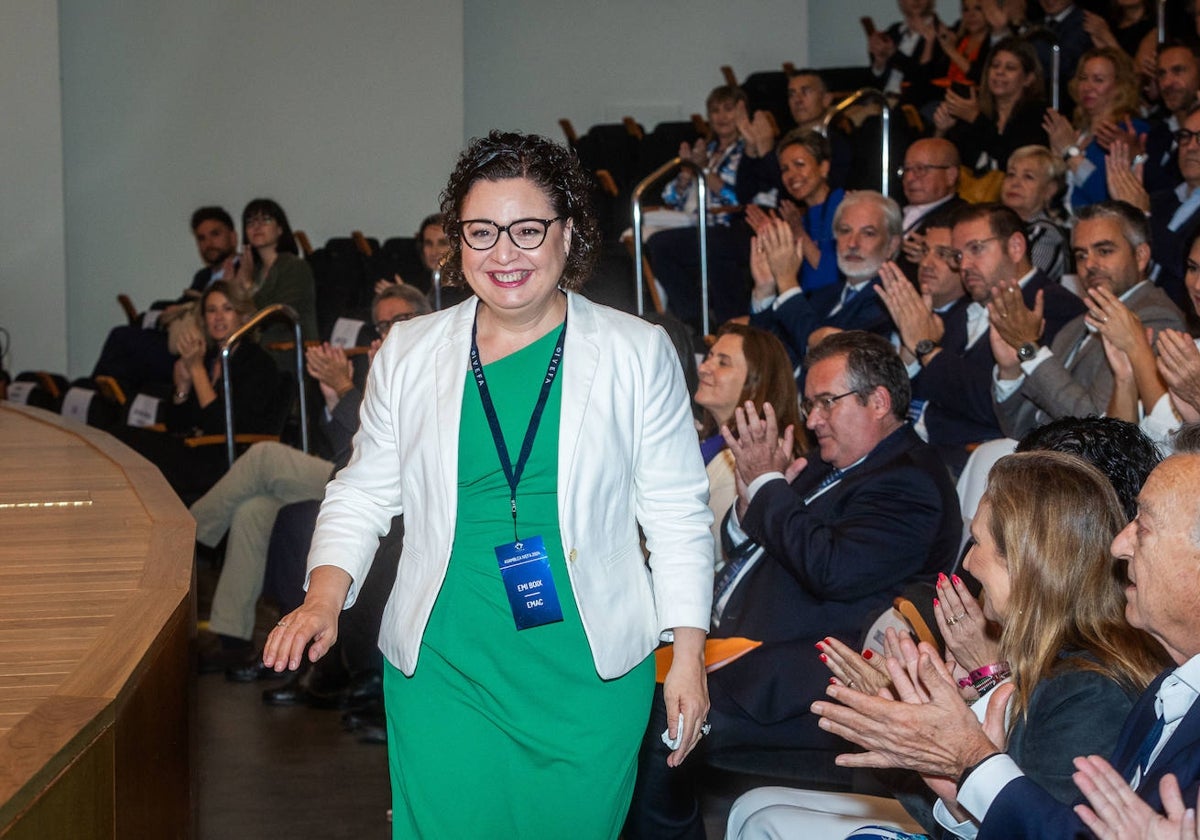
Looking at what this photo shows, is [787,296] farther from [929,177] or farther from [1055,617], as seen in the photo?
[1055,617]

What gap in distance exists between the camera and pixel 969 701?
2.12 meters

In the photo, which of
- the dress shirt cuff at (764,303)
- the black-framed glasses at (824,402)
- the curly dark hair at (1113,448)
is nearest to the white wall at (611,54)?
the dress shirt cuff at (764,303)

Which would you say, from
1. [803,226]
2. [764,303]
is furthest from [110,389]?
[764,303]

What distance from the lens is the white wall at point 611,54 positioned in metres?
9.97

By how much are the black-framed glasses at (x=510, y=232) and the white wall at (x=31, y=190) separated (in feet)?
24.5

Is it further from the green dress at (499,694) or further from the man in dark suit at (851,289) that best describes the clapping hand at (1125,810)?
the man in dark suit at (851,289)

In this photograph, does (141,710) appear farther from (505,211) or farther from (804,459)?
(804,459)

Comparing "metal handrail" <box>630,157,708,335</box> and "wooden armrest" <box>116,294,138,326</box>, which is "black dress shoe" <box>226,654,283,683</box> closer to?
"metal handrail" <box>630,157,708,335</box>

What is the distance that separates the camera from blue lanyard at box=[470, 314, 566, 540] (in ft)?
6.48

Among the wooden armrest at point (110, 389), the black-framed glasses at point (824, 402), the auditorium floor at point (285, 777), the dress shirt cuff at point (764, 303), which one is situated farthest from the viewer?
the wooden armrest at point (110, 389)

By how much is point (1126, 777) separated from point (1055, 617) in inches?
11.6

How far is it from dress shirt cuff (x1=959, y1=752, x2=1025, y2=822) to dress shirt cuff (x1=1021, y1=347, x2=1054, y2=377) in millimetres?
2279

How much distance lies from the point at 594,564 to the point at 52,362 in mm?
7621

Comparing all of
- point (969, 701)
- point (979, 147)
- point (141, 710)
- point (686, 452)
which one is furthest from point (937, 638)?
point (979, 147)
